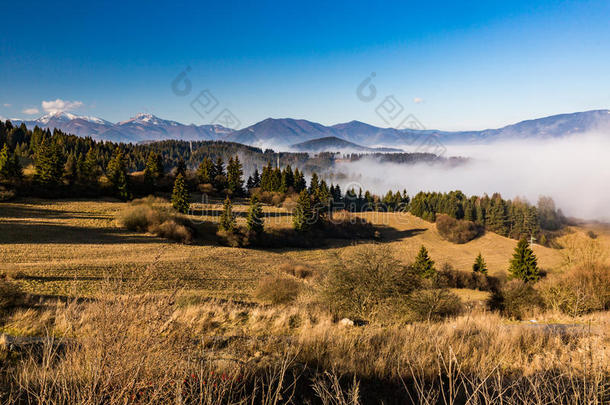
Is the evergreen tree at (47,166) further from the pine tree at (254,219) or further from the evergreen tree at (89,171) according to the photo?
the pine tree at (254,219)

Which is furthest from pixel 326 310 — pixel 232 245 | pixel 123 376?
pixel 232 245

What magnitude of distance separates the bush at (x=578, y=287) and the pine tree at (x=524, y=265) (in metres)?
23.1

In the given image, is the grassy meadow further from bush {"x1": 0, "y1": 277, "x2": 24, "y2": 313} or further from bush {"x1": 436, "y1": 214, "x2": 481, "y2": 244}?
bush {"x1": 436, "y1": 214, "x2": 481, "y2": 244}

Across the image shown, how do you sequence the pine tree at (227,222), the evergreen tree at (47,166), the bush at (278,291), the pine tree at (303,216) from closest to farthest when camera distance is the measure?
the bush at (278,291) < the pine tree at (227,222) < the evergreen tree at (47,166) < the pine tree at (303,216)

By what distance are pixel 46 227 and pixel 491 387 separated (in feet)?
145

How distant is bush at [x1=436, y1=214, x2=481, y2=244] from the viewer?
71.4m

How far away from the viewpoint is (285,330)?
839 centimetres

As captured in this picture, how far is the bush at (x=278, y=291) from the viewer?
17797 millimetres

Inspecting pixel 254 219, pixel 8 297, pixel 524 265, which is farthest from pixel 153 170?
pixel 524 265

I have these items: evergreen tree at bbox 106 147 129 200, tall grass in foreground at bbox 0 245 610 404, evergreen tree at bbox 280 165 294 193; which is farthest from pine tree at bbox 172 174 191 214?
tall grass in foreground at bbox 0 245 610 404

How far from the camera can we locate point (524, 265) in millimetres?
38531

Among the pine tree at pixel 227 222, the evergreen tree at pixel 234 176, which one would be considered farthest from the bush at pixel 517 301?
the evergreen tree at pixel 234 176

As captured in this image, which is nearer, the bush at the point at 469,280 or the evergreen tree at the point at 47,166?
the bush at the point at 469,280

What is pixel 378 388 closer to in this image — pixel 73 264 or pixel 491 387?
pixel 491 387
